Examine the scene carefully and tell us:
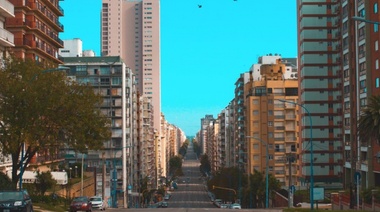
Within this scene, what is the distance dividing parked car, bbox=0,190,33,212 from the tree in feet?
32.8

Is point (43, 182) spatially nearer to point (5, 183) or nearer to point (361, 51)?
point (5, 183)

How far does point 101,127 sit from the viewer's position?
145 ft

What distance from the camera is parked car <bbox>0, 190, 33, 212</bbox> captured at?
29422mm

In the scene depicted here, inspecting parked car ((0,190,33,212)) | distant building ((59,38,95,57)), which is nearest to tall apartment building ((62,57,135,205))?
distant building ((59,38,95,57))

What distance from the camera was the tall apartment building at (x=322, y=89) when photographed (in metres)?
98.4

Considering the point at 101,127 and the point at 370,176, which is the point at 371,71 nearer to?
the point at 370,176

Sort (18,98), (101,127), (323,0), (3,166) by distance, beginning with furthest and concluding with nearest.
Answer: (323,0), (3,166), (101,127), (18,98)

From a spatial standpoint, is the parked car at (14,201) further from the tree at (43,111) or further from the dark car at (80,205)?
the dark car at (80,205)

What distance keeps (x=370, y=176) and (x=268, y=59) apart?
81888mm

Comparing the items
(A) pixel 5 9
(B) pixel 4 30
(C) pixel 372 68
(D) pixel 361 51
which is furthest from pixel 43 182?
(D) pixel 361 51

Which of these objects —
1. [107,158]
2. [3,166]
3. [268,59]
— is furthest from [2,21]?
[268,59]

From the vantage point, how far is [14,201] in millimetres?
29859

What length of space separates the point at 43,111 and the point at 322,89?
219 feet

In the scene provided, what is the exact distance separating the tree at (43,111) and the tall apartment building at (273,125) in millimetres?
78069
